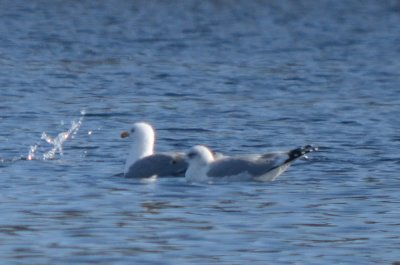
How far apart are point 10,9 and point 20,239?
3787cm

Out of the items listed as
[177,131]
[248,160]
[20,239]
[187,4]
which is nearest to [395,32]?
[187,4]

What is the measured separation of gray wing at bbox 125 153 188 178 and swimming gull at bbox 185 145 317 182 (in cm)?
39

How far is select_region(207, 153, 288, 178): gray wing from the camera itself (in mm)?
16234

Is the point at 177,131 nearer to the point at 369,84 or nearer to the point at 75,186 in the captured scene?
the point at 75,186

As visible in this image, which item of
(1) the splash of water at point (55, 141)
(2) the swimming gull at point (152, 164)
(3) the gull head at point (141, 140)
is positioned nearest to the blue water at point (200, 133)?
(1) the splash of water at point (55, 141)

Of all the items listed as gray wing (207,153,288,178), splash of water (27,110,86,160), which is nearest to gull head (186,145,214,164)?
gray wing (207,153,288,178)

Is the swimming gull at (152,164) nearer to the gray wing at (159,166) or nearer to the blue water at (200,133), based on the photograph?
the gray wing at (159,166)

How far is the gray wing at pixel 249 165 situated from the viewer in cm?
1623

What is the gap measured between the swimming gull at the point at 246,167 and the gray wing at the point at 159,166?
0.39 m

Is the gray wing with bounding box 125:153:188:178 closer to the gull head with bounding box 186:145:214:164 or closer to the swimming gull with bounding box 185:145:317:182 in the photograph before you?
the gull head with bounding box 186:145:214:164

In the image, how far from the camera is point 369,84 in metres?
28.5

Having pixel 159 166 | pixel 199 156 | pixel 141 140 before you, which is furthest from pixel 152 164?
pixel 141 140

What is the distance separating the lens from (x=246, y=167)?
16.3 meters

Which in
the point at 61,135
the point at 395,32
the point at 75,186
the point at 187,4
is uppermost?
the point at 187,4
